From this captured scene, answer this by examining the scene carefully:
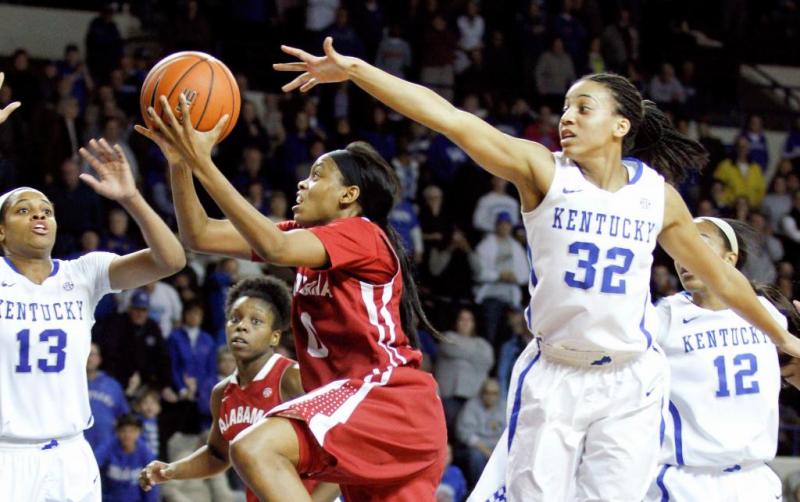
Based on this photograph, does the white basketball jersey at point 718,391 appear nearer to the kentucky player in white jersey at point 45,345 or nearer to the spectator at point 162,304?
the kentucky player in white jersey at point 45,345

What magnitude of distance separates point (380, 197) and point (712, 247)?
1677 millimetres

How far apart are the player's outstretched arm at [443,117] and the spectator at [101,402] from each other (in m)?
4.99

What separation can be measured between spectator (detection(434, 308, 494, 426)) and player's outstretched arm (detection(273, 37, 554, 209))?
6542 mm

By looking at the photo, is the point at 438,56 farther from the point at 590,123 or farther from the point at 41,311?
the point at 590,123

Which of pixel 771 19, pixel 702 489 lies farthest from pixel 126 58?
pixel 771 19

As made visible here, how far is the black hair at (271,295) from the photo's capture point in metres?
6.26

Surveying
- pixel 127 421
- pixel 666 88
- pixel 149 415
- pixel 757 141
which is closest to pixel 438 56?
pixel 666 88

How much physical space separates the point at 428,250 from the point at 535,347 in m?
7.70

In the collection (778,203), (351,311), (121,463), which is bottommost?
(121,463)

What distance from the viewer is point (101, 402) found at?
363 inches

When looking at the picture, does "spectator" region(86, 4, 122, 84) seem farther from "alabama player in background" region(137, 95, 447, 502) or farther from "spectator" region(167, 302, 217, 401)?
"alabama player in background" region(137, 95, 447, 502)

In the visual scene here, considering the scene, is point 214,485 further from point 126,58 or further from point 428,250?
point 126,58

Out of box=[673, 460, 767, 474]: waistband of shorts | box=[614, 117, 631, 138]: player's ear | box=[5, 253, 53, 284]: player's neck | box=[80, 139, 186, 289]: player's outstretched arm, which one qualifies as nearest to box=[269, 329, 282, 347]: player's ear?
box=[80, 139, 186, 289]: player's outstretched arm

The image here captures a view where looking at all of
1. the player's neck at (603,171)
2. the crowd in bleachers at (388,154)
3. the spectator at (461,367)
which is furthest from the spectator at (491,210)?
the player's neck at (603,171)
